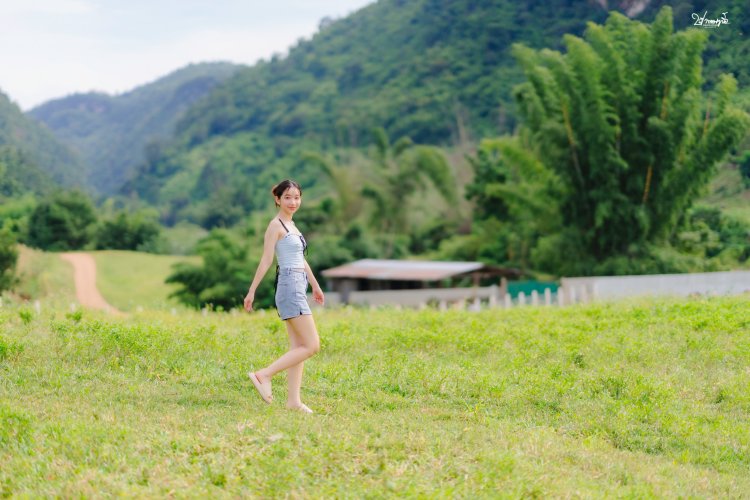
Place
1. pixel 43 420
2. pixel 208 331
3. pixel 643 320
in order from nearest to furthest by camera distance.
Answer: pixel 43 420
pixel 208 331
pixel 643 320

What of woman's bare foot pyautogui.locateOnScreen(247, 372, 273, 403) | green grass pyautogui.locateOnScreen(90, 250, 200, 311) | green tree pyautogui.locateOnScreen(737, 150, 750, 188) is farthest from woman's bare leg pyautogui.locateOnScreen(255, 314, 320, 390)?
green grass pyautogui.locateOnScreen(90, 250, 200, 311)

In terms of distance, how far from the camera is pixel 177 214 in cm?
7594

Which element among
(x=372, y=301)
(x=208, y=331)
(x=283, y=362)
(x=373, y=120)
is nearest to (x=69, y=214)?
(x=372, y=301)

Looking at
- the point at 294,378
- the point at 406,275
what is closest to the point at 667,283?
the point at 406,275

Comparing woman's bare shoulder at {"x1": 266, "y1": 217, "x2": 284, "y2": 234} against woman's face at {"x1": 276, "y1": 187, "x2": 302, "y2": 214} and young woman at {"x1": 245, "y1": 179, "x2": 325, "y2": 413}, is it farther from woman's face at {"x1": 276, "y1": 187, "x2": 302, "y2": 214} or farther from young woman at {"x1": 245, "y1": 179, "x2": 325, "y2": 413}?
woman's face at {"x1": 276, "y1": 187, "x2": 302, "y2": 214}

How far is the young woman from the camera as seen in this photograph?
611 cm

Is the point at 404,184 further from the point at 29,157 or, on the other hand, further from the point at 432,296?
the point at 29,157

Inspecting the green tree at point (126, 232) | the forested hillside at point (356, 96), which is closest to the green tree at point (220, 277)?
the green tree at point (126, 232)

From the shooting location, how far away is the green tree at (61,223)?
4422cm

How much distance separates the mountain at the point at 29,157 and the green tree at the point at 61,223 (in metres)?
4.13

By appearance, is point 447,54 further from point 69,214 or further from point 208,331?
point 208,331

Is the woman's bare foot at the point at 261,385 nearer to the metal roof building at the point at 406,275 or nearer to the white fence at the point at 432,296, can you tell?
the white fence at the point at 432,296

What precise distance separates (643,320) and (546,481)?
254 inches

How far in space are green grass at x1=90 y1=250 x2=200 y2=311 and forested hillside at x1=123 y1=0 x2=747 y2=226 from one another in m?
18.1
